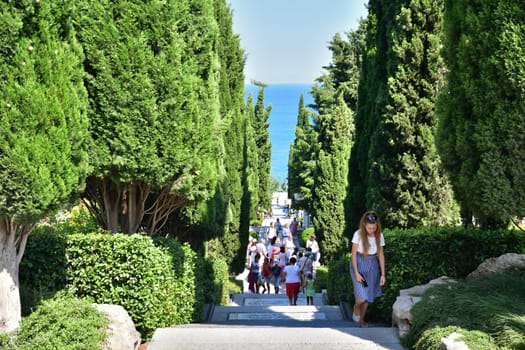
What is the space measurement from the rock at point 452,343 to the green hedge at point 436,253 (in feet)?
11.2

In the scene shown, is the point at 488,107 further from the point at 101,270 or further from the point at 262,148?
the point at 262,148

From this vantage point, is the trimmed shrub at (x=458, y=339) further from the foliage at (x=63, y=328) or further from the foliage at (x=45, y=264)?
the foliage at (x=45, y=264)

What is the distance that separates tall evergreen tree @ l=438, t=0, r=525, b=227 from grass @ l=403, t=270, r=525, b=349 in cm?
82

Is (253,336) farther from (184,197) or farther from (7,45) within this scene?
(7,45)

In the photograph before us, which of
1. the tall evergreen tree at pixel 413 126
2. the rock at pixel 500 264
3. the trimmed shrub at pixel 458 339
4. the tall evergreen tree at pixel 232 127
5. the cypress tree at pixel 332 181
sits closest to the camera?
the trimmed shrub at pixel 458 339

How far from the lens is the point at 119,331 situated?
6746 millimetres

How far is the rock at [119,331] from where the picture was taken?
21.5 ft

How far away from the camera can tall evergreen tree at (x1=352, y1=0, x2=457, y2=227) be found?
12.4 m

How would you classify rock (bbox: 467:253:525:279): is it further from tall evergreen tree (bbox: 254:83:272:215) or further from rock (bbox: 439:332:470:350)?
tall evergreen tree (bbox: 254:83:272:215)

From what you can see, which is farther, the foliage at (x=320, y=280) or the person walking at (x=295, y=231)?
the person walking at (x=295, y=231)

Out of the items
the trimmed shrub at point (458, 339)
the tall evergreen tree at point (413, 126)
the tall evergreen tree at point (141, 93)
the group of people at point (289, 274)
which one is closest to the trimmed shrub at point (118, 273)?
the tall evergreen tree at point (141, 93)

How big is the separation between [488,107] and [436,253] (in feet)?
9.11

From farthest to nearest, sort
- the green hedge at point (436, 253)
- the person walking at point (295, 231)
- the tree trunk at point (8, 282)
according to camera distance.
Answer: the person walking at point (295, 231) → the green hedge at point (436, 253) → the tree trunk at point (8, 282)

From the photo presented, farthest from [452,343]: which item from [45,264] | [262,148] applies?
[262,148]
